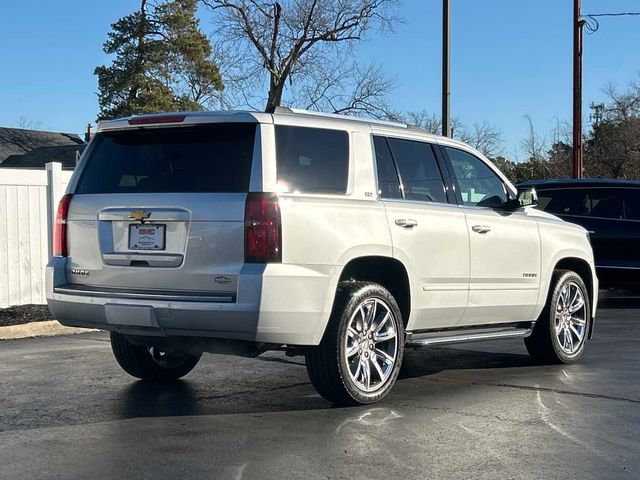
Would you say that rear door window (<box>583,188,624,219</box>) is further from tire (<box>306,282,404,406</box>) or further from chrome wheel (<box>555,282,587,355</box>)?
tire (<box>306,282,404,406</box>)

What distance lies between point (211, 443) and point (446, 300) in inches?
93.6

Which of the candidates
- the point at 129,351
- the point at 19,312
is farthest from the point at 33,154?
the point at 129,351

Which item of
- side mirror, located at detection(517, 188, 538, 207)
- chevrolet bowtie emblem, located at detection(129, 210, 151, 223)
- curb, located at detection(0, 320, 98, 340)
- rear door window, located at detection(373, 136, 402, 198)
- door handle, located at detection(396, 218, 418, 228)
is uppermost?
rear door window, located at detection(373, 136, 402, 198)

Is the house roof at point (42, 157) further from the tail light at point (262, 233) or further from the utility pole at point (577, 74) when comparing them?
the tail light at point (262, 233)

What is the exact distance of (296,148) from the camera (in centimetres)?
570

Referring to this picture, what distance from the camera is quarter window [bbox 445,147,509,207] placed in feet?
23.1

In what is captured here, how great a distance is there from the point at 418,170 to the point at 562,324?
2.34 metres

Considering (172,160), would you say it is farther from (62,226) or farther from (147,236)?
(62,226)

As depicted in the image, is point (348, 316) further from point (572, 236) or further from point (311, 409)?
point (572, 236)

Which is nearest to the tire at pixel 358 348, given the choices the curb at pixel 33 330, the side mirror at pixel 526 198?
the side mirror at pixel 526 198

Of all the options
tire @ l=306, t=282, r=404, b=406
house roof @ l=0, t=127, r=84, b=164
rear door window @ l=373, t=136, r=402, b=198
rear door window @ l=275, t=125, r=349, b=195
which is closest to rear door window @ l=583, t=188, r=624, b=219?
rear door window @ l=373, t=136, r=402, b=198

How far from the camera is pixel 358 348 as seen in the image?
19.3ft

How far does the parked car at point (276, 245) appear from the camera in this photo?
5.32m

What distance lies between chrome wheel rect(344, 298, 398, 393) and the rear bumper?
1.33 feet
